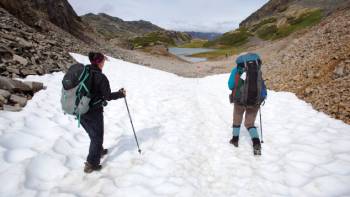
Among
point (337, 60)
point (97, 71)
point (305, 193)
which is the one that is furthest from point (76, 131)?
point (337, 60)

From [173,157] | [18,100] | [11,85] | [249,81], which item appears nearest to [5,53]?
[11,85]

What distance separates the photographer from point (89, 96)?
5.34 m

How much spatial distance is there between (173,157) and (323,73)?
10827mm

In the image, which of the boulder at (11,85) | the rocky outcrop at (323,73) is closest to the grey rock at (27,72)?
the boulder at (11,85)

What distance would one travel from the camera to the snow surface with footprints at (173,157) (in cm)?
528

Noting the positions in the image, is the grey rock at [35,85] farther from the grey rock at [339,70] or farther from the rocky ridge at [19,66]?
the grey rock at [339,70]

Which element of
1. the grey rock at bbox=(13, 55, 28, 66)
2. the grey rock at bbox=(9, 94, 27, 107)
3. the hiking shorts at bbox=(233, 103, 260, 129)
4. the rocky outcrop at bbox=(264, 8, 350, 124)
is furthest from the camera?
the grey rock at bbox=(13, 55, 28, 66)

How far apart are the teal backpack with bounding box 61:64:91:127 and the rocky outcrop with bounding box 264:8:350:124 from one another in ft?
30.0

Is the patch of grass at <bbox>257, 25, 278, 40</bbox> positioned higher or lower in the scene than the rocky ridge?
higher

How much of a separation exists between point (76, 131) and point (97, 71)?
3679 mm

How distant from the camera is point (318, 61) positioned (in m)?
14.7

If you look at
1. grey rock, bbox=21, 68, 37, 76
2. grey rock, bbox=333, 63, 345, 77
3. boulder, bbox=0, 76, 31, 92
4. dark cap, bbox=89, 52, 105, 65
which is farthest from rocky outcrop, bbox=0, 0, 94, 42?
grey rock, bbox=333, 63, 345, 77

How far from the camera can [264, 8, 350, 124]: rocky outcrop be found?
9836mm

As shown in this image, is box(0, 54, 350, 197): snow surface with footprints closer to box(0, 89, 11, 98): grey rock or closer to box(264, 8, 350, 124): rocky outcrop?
box(0, 89, 11, 98): grey rock
